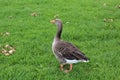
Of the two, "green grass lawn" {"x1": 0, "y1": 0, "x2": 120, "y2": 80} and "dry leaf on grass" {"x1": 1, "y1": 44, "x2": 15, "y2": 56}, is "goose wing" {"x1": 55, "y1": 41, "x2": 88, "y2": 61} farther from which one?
"dry leaf on grass" {"x1": 1, "y1": 44, "x2": 15, "y2": 56}

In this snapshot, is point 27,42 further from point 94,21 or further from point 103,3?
point 103,3

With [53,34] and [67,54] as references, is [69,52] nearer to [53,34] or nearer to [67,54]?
[67,54]

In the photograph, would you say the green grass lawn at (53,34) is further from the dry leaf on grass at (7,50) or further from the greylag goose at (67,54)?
the greylag goose at (67,54)

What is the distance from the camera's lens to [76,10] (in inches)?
523

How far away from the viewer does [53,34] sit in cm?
1023

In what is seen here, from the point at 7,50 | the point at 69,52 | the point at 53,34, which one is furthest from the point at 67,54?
the point at 53,34

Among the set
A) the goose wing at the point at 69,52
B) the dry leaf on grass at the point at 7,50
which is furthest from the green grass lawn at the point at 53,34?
the goose wing at the point at 69,52

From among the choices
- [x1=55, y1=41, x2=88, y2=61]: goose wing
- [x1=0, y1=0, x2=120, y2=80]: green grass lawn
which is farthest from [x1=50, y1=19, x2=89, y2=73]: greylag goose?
[x1=0, y1=0, x2=120, y2=80]: green grass lawn

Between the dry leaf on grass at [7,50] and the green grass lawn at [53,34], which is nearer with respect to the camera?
the green grass lawn at [53,34]

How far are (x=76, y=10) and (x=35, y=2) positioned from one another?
2338 millimetres

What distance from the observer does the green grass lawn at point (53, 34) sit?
7484 millimetres

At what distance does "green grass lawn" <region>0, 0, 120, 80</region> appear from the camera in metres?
7.48

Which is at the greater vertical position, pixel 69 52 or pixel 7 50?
pixel 69 52

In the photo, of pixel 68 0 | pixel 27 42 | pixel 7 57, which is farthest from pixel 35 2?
pixel 7 57
